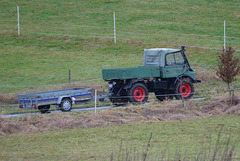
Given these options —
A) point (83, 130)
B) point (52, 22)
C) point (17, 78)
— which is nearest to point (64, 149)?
point (83, 130)

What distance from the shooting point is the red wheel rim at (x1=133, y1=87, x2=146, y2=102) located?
17.4 metres

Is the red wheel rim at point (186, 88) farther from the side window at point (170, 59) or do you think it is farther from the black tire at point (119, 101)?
the black tire at point (119, 101)

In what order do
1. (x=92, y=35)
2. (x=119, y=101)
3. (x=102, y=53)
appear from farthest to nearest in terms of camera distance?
(x=92, y=35) < (x=102, y=53) < (x=119, y=101)

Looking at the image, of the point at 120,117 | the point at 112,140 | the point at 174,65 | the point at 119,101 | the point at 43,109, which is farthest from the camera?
the point at 174,65

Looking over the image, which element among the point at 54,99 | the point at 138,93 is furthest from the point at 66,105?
the point at 138,93

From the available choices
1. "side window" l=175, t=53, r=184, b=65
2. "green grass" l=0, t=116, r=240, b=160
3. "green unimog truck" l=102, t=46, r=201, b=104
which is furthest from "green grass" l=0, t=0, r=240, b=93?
"green grass" l=0, t=116, r=240, b=160

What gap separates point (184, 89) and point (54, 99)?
19.2 ft

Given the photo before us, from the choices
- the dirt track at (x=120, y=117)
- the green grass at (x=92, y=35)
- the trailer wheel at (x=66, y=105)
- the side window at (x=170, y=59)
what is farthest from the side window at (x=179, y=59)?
the trailer wheel at (x=66, y=105)

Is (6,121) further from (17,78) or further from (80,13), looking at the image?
(80,13)

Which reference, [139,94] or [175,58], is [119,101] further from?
[175,58]

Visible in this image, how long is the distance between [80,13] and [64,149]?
3261cm

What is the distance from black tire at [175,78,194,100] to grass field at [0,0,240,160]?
873 mm

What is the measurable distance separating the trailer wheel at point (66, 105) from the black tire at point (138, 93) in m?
2.53

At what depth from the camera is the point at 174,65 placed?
728 inches
